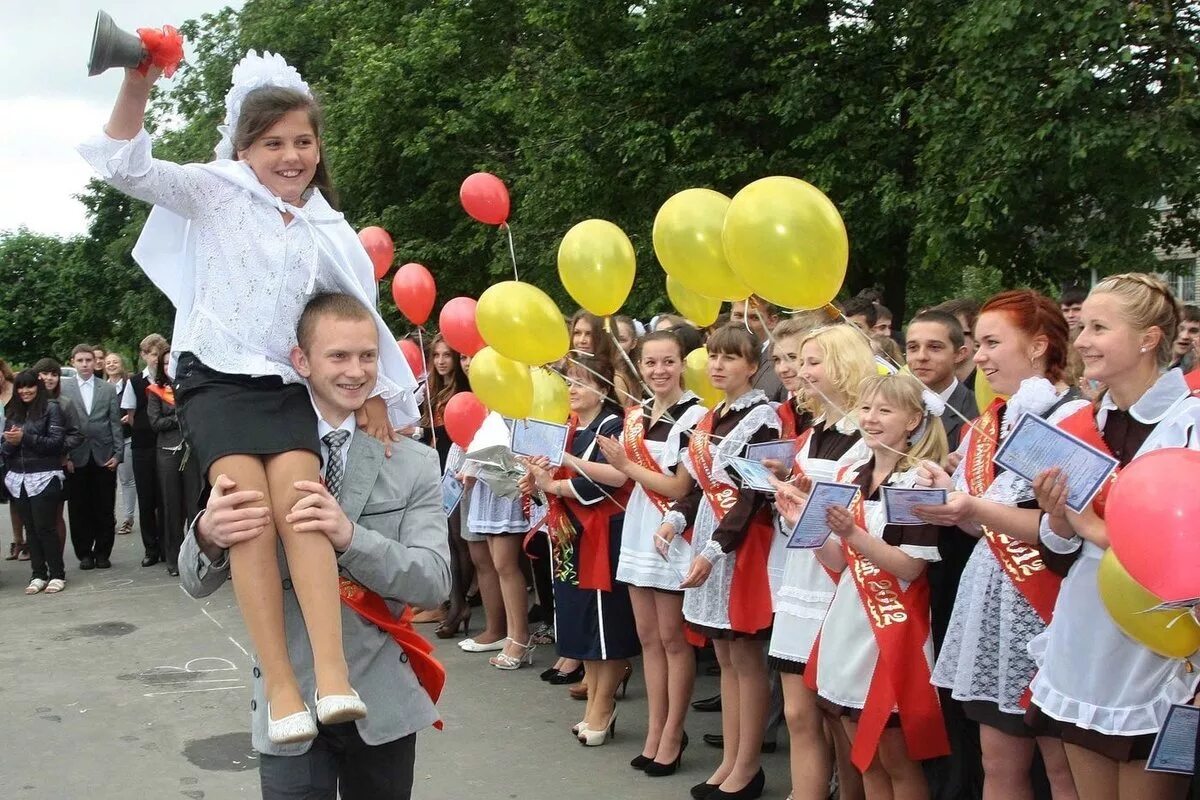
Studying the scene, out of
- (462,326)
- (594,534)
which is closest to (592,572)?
(594,534)

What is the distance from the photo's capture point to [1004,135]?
11.4 meters

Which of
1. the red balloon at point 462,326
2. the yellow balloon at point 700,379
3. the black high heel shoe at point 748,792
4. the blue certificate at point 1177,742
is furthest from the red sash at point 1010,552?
the red balloon at point 462,326

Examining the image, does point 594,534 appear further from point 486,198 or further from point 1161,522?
point 1161,522

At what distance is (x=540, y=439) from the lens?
18.5ft

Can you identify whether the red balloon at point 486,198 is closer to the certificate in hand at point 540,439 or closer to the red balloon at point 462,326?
the red balloon at point 462,326

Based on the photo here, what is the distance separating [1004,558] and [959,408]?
1646 millimetres

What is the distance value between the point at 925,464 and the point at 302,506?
204 centimetres

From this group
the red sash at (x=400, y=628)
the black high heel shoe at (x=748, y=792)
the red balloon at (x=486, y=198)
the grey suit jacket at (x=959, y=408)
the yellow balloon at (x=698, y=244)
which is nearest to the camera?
the red sash at (x=400, y=628)

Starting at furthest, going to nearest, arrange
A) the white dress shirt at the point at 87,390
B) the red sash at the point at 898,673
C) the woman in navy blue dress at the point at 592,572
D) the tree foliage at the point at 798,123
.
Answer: the white dress shirt at the point at 87,390 < the tree foliage at the point at 798,123 < the woman in navy blue dress at the point at 592,572 < the red sash at the point at 898,673

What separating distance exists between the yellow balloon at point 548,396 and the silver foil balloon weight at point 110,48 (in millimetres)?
3636

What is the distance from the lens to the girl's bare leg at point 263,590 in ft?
8.87

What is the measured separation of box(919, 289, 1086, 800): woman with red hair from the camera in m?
3.55

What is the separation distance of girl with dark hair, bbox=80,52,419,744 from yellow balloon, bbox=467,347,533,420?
2710 mm

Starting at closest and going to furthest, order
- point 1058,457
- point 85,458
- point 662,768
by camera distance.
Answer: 1. point 1058,457
2. point 662,768
3. point 85,458
